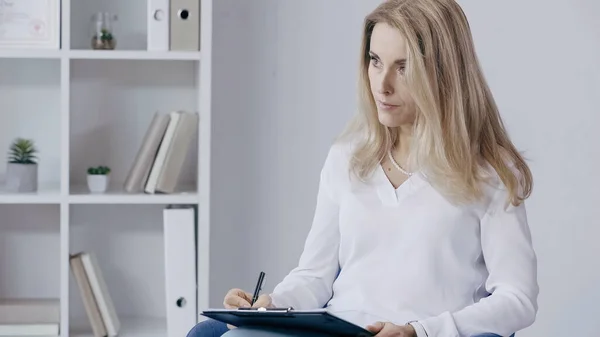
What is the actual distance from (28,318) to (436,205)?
1.40 metres

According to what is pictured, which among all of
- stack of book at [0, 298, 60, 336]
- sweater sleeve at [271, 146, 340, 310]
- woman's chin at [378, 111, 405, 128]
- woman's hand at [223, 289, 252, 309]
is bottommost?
stack of book at [0, 298, 60, 336]

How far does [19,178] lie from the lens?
252cm

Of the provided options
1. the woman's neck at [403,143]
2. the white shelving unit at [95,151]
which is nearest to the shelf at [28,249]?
the white shelving unit at [95,151]

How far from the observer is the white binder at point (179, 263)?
2.50 metres

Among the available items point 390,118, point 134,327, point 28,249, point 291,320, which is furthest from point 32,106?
point 291,320

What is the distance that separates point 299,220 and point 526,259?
134 cm

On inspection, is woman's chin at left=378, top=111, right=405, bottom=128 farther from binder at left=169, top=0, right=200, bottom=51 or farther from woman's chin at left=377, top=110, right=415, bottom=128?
binder at left=169, top=0, right=200, bottom=51

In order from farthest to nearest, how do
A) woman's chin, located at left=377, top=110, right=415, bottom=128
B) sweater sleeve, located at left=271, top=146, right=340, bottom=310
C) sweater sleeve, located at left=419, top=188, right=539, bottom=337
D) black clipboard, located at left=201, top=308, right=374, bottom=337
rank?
sweater sleeve, located at left=271, top=146, right=340, bottom=310 → woman's chin, located at left=377, top=110, right=415, bottom=128 → sweater sleeve, located at left=419, top=188, right=539, bottom=337 → black clipboard, located at left=201, top=308, right=374, bottom=337

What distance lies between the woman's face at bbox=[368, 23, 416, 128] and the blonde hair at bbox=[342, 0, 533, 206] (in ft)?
0.06

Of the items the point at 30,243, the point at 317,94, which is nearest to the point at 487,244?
the point at 317,94

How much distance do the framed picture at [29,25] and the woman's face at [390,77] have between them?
1.10 metres

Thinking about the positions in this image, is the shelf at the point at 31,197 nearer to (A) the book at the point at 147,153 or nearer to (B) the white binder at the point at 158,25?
(A) the book at the point at 147,153

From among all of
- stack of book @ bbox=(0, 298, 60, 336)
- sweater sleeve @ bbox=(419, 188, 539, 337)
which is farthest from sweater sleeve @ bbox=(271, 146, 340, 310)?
stack of book @ bbox=(0, 298, 60, 336)

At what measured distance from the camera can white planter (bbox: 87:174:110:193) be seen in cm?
256
